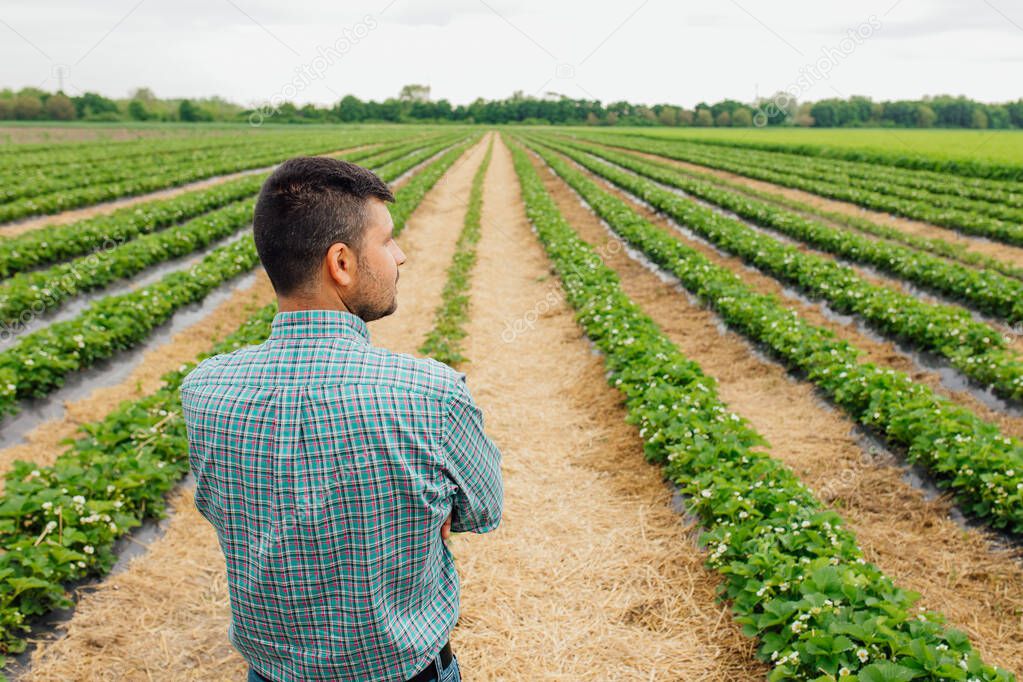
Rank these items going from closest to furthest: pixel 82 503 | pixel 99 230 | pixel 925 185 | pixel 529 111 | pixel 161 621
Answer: pixel 161 621, pixel 82 503, pixel 99 230, pixel 925 185, pixel 529 111

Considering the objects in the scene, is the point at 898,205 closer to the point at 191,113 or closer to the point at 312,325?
the point at 312,325

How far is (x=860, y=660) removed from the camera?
3.14m

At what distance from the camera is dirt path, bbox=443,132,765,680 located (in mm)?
3830

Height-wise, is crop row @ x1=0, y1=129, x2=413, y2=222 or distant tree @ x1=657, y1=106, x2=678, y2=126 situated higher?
distant tree @ x1=657, y1=106, x2=678, y2=126

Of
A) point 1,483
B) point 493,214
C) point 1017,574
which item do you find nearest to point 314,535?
point 1017,574

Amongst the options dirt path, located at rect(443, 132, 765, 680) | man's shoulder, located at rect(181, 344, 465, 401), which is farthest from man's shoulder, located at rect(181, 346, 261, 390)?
dirt path, located at rect(443, 132, 765, 680)

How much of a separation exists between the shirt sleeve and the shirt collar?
31 centimetres

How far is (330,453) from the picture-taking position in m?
1.42

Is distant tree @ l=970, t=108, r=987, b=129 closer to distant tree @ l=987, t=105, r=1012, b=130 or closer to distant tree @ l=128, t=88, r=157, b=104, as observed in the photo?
distant tree @ l=987, t=105, r=1012, b=130

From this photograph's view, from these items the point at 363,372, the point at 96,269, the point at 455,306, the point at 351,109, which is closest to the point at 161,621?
the point at 363,372

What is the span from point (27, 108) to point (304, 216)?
10144cm

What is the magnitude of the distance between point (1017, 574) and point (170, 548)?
19.7ft

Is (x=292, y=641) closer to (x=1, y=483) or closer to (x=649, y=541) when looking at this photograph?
(x=649, y=541)

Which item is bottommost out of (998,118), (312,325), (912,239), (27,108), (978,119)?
(912,239)
